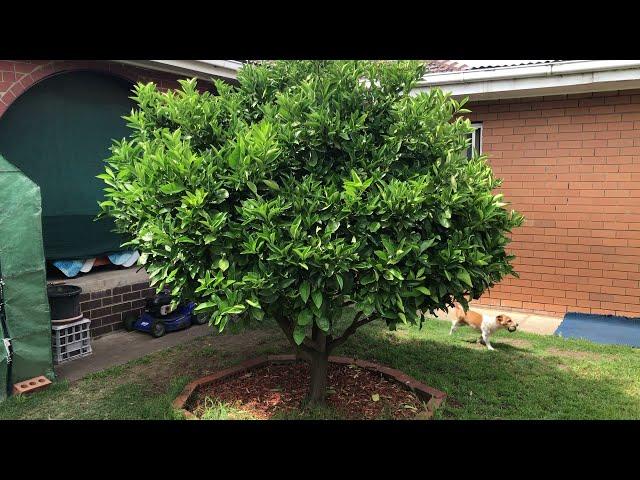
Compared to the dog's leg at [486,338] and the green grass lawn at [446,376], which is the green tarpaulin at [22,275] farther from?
the dog's leg at [486,338]

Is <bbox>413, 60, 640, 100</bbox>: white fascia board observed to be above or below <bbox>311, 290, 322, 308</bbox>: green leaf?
above

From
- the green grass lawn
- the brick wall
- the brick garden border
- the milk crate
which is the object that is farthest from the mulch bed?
the brick wall

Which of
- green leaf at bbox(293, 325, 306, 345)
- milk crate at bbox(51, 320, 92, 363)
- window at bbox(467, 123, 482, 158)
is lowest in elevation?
milk crate at bbox(51, 320, 92, 363)

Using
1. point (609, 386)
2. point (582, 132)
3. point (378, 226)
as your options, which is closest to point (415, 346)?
point (609, 386)

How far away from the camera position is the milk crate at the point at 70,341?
5.18 meters

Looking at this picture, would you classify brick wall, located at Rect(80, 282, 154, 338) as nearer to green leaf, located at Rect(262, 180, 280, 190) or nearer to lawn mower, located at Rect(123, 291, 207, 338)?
lawn mower, located at Rect(123, 291, 207, 338)

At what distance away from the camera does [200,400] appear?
13.7 ft

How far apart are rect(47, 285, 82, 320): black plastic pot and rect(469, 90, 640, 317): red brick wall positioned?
19.6ft

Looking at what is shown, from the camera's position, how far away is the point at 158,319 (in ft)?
20.6

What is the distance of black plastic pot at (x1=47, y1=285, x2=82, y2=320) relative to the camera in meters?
5.19

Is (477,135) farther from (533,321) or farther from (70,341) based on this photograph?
(70,341)

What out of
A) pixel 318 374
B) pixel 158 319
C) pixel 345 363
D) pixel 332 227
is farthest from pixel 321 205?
pixel 158 319

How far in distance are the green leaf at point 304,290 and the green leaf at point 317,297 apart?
42mm

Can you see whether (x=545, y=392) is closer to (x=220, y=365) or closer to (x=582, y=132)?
(x=220, y=365)
